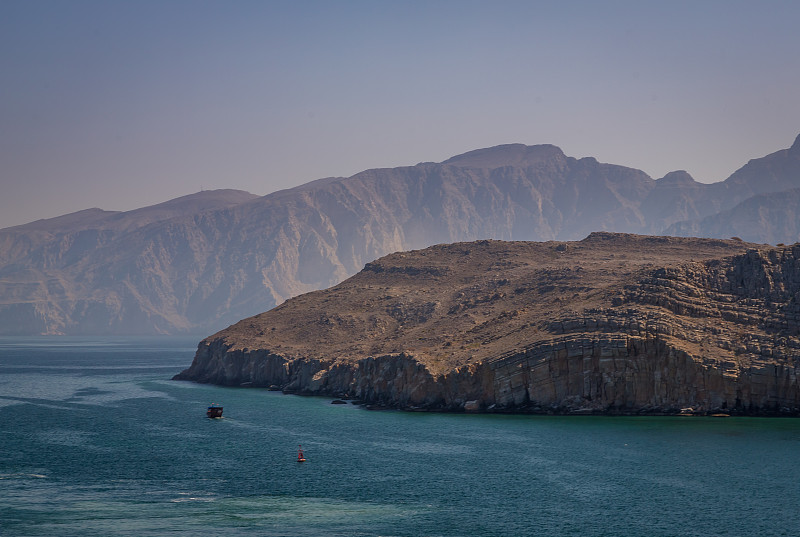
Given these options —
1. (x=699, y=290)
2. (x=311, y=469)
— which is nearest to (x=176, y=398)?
(x=311, y=469)

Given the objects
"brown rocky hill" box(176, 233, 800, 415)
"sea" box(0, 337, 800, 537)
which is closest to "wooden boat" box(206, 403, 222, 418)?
"sea" box(0, 337, 800, 537)

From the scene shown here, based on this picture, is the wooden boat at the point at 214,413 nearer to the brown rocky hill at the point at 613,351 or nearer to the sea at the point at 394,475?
the sea at the point at 394,475

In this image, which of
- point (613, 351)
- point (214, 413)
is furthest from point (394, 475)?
point (214, 413)

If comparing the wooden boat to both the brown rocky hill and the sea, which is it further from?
the brown rocky hill

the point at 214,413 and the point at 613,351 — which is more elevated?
the point at 613,351

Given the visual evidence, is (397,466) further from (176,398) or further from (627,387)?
(176,398)

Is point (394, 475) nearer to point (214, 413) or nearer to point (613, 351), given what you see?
point (613, 351)

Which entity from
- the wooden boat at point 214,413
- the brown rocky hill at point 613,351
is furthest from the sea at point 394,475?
the brown rocky hill at point 613,351

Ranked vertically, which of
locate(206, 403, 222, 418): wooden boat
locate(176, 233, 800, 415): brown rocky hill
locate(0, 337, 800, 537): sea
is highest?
locate(176, 233, 800, 415): brown rocky hill
